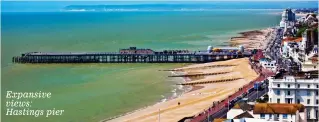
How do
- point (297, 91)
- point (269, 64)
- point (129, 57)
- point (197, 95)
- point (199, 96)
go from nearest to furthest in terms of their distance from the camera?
point (297, 91), point (199, 96), point (197, 95), point (269, 64), point (129, 57)

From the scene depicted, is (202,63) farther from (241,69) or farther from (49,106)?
(49,106)

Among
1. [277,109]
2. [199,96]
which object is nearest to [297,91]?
[277,109]

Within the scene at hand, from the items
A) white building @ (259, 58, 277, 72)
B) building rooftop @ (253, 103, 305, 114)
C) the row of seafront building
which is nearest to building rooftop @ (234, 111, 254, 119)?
the row of seafront building

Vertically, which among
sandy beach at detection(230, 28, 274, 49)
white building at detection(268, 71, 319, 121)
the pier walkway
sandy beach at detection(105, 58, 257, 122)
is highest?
sandy beach at detection(230, 28, 274, 49)

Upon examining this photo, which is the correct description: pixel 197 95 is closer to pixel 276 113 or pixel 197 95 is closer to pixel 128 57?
pixel 276 113

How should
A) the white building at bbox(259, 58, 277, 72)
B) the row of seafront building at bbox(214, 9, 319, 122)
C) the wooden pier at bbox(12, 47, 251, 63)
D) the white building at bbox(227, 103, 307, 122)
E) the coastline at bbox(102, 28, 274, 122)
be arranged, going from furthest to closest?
the wooden pier at bbox(12, 47, 251, 63) < the white building at bbox(259, 58, 277, 72) < the coastline at bbox(102, 28, 274, 122) < the row of seafront building at bbox(214, 9, 319, 122) < the white building at bbox(227, 103, 307, 122)

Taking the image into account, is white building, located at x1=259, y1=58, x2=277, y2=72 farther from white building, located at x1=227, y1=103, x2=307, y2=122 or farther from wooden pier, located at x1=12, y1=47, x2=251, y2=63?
white building, located at x1=227, y1=103, x2=307, y2=122

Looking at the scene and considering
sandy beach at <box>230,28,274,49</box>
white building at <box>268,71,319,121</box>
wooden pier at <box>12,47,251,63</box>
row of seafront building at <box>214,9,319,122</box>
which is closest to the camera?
row of seafront building at <box>214,9,319,122</box>
